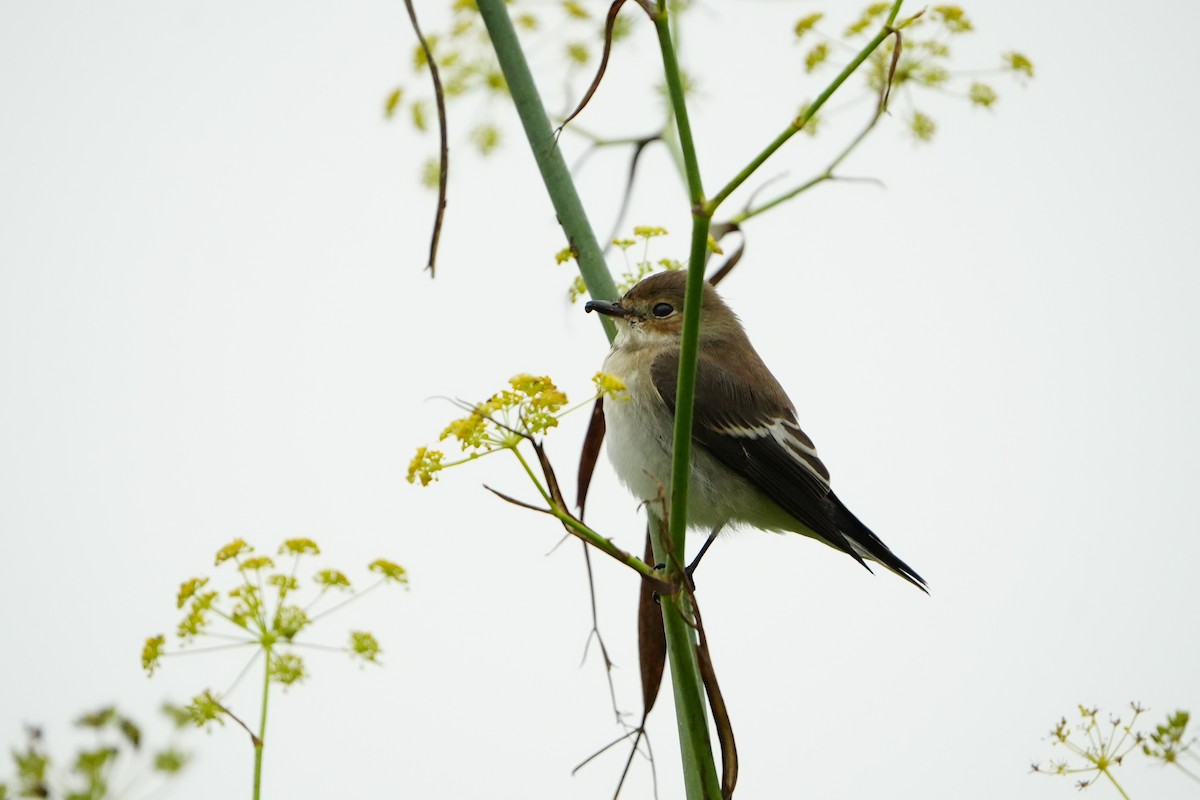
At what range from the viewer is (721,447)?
3959 millimetres

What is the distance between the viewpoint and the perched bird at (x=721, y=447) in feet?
12.7

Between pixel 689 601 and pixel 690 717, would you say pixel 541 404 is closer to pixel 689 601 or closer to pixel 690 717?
pixel 689 601

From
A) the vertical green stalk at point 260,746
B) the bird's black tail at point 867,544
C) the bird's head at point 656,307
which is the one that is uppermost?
the bird's head at point 656,307

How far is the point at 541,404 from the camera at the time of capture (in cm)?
199

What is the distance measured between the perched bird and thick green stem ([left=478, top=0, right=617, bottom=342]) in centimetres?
103

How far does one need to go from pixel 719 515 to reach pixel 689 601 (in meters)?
1.97

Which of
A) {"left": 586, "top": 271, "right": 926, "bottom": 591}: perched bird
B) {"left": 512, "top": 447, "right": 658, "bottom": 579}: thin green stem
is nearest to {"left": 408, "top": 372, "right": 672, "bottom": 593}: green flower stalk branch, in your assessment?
{"left": 512, "top": 447, "right": 658, "bottom": 579}: thin green stem

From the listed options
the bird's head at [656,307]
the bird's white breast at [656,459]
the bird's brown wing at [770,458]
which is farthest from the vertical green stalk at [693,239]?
the bird's head at [656,307]

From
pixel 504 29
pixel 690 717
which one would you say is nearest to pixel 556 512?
pixel 690 717

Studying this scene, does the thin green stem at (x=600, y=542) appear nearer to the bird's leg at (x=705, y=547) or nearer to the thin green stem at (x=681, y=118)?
the thin green stem at (x=681, y=118)

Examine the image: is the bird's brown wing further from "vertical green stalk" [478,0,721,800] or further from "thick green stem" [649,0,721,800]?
"thick green stem" [649,0,721,800]

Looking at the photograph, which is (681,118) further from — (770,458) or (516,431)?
(770,458)

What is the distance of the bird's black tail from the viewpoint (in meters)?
3.80

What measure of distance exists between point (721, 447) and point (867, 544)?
0.57 metres
